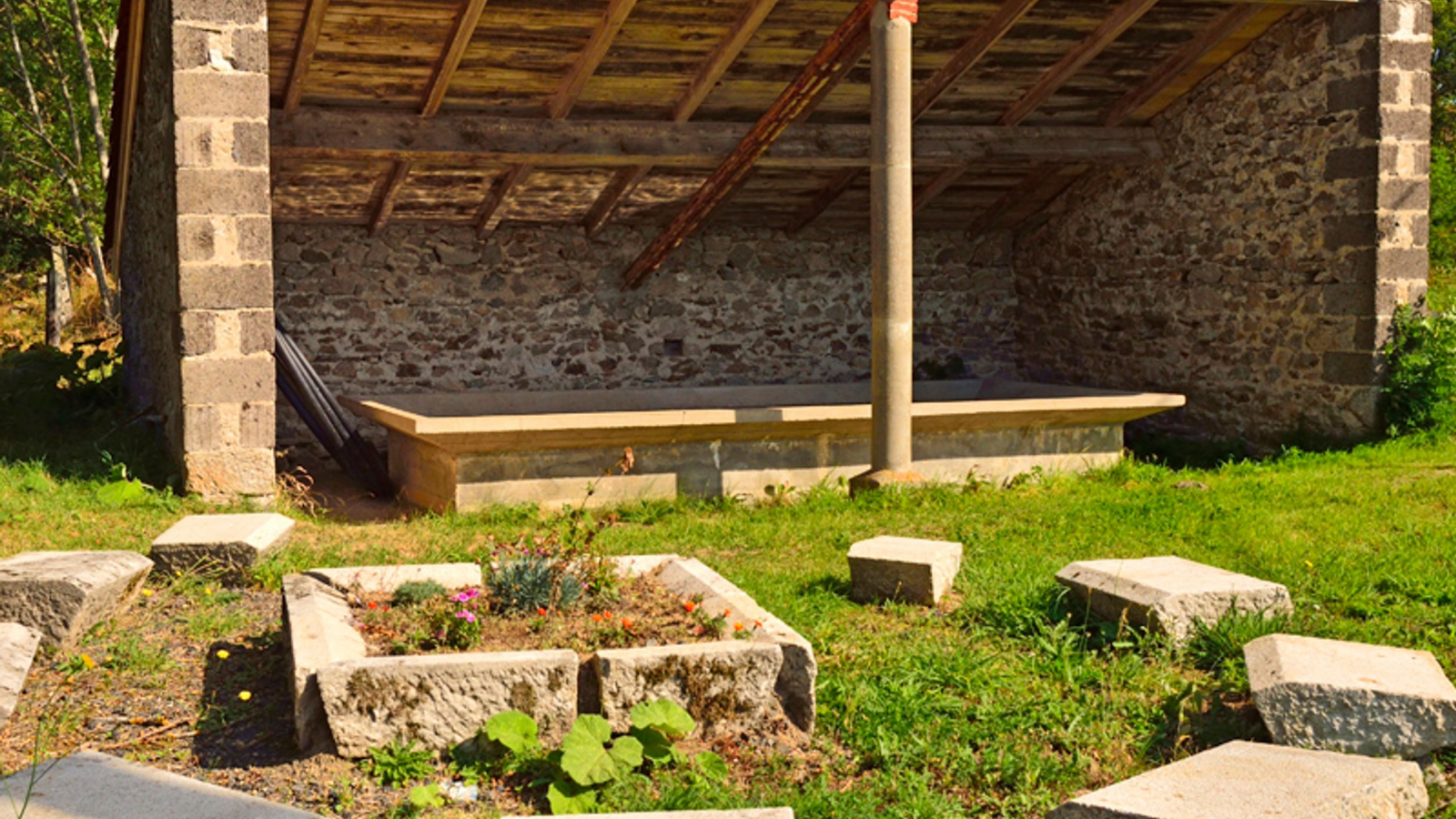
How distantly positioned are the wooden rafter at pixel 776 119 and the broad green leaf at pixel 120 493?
4.55 metres

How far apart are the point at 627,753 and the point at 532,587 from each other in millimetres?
901

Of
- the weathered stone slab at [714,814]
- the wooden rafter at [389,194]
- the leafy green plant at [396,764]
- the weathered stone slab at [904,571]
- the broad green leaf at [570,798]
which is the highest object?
the wooden rafter at [389,194]

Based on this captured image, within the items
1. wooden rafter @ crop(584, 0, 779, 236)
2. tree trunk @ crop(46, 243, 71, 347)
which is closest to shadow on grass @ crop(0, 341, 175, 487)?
wooden rafter @ crop(584, 0, 779, 236)

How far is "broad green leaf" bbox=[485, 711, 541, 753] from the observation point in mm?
3117

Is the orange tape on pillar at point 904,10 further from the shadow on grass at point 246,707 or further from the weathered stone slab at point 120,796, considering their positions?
the weathered stone slab at point 120,796

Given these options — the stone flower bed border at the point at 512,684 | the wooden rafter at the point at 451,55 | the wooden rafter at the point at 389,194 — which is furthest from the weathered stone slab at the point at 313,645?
the wooden rafter at the point at 389,194

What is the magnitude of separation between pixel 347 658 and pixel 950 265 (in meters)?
9.33

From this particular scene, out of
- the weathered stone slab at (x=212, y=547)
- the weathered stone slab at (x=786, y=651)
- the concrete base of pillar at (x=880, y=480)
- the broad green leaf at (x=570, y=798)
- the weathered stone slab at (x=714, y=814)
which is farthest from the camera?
the concrete base of pillar at (x=880, y=480)

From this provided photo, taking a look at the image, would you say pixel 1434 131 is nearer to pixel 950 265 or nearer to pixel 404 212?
pixel 950 265

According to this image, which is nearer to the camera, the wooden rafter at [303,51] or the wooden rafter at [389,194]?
the wooden rafter at [303,51]

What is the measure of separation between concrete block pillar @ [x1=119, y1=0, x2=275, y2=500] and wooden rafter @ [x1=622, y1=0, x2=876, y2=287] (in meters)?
3.34

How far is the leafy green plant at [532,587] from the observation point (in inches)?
151

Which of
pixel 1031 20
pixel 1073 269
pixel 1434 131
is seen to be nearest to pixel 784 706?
pixel 1031 20

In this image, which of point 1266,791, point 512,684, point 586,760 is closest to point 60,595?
point 512,684
